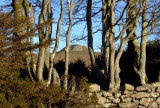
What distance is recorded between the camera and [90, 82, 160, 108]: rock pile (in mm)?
8781

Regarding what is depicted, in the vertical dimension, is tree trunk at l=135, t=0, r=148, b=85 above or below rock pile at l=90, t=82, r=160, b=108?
above

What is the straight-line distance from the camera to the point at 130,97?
353 inches

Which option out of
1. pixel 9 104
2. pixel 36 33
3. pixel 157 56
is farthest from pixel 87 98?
pixel 157 56

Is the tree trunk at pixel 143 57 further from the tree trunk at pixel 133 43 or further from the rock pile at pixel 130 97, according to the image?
the rock pile at pixel 130 97

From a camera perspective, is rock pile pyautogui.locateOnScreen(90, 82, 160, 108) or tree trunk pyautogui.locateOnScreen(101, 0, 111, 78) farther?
tree trunk pyautogui.locateOnScreen(101, 0, 111, 78)

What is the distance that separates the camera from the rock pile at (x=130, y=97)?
28.8 ft

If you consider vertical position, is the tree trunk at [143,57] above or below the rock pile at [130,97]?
above

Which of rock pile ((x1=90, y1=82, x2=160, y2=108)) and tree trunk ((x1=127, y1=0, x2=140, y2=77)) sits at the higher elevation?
tree trunk ((x1=127, y1=0, x2=140, y2=77))

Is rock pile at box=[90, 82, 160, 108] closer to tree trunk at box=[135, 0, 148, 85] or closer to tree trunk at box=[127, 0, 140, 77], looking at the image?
tree trunk at box=[135, 0, 148, 85]

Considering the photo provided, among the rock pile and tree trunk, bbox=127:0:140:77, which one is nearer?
the rock pile

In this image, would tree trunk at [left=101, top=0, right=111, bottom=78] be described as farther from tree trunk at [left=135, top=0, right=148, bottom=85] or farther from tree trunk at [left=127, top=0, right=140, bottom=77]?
tree trunk at [left=135, top=0, right=148, bottom=85]

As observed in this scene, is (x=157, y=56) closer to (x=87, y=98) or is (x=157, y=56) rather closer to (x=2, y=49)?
(x=87, y=98)

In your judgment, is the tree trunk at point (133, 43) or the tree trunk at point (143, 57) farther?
the tree trunk at point (143, 57)

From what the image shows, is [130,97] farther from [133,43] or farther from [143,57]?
[133,43]
